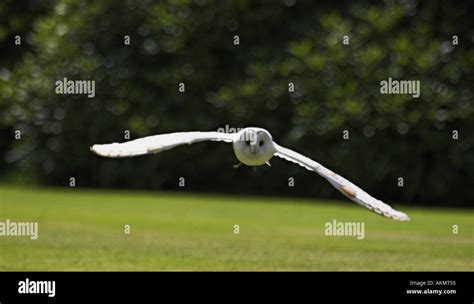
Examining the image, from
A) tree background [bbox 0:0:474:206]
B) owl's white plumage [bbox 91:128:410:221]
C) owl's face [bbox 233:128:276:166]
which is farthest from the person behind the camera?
tree background [bbox 0:0:474:206]

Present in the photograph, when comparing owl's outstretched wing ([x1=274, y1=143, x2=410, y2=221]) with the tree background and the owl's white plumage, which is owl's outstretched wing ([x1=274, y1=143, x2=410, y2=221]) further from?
the tree background

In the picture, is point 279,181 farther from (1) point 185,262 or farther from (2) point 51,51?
(1) point 185,262

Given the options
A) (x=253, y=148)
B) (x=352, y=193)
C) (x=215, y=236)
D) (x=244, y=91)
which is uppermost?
(x=244, y=91)

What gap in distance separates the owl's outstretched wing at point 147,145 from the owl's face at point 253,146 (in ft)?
0.87

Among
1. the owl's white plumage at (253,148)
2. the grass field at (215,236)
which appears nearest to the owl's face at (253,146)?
the owl's white plumage at (253,148)

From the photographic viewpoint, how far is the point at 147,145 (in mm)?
12484

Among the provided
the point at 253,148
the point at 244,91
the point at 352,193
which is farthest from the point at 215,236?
the point at 253,148

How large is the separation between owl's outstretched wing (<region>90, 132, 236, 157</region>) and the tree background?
65.5 ft

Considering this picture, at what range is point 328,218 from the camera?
2841 cm

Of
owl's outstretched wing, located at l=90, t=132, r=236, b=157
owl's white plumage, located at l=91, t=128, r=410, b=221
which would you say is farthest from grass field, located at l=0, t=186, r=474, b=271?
owl's white plumage, located at l=91, t=128, r=410, b=221

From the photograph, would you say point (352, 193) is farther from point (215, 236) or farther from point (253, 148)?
point (215, 236)

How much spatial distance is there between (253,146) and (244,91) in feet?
73.5

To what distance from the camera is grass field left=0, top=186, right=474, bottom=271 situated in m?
20.1

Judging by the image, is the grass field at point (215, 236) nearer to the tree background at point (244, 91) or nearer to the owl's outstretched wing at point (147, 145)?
the tree background at point (244, 91)
